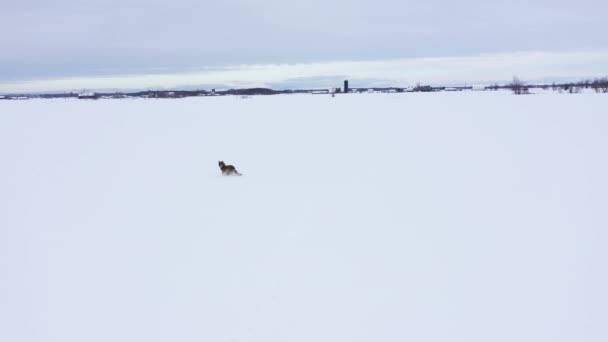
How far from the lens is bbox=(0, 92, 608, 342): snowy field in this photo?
3.62 m

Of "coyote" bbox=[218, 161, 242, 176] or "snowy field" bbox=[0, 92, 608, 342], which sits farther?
"coyote" bbox=[218, 161, 242, 176]

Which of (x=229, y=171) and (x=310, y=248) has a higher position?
(x=229, y=171)

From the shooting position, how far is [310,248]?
5160 millimetres

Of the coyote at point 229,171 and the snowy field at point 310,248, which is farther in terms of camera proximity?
the coyote at point 229,171

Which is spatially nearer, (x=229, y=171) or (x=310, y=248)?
(x=310, y=248)

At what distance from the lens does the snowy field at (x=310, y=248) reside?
11.9ft

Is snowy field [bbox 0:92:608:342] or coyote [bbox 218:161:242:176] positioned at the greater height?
coyote [bbox 218:161:242:176]

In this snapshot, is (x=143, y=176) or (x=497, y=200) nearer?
(x=497, y=200)

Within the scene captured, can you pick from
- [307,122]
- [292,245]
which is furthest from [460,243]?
[307,122]

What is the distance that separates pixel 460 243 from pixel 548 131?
36.1 ft

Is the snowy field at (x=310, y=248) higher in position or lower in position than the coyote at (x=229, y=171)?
lower

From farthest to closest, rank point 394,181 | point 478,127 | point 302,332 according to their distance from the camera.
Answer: point 478,127 < point 394,181 < point 302,332

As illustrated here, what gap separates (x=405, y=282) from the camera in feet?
14.0

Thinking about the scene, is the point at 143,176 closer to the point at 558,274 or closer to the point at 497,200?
the point at 497,200
